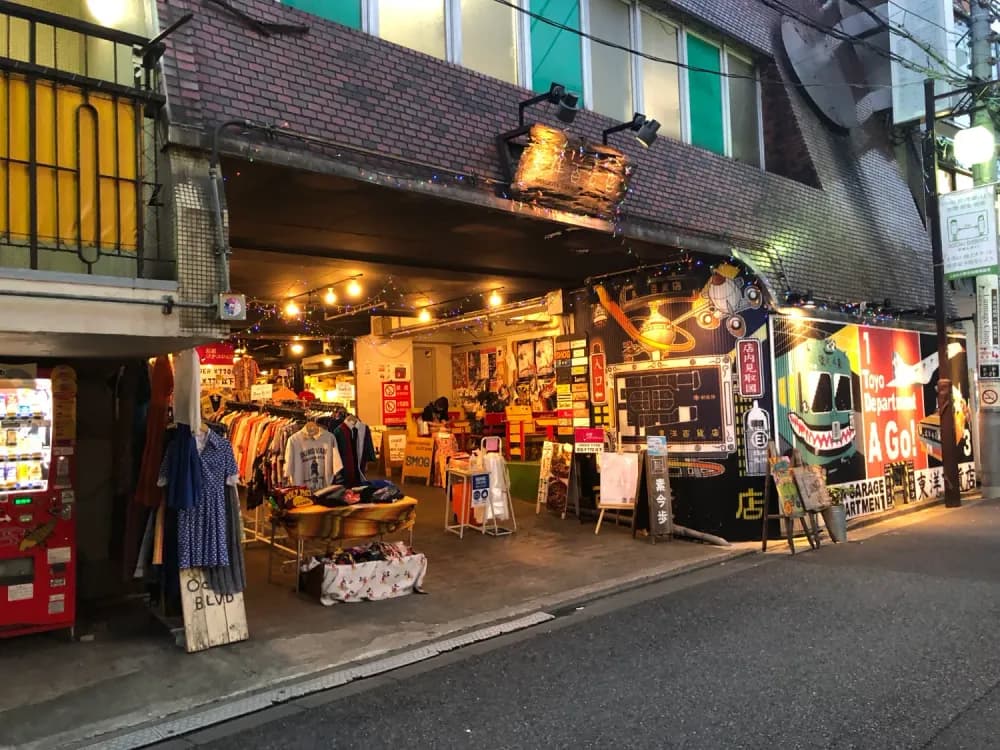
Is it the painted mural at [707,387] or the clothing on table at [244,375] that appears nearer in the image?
the painted mural at [707,387]

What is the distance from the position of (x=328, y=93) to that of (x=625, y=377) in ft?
21.8

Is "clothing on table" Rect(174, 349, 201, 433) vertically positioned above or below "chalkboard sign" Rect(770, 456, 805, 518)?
above

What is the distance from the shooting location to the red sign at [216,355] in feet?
42.1

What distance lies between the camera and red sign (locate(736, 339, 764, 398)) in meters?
10.8

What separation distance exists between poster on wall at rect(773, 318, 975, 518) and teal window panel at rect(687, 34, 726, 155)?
3.28 metres

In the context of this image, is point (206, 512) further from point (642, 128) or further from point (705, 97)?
point (705, 97)

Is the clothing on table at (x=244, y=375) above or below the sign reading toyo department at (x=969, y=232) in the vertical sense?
below

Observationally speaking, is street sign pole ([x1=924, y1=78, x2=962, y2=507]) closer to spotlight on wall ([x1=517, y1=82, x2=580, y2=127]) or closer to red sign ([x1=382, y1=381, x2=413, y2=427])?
spotlight on wall ([x1=517, y1=82, x2=580, y2=127])

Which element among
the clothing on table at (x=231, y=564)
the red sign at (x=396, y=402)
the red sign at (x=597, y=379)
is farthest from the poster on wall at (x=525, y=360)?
the clothing on table at (x=231, y=564)

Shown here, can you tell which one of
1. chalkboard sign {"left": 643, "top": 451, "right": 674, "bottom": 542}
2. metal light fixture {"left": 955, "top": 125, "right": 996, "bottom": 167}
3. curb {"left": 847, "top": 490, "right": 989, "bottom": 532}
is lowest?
curb {"left": 847, "top": 490, "right": 989, "bottom": 532}

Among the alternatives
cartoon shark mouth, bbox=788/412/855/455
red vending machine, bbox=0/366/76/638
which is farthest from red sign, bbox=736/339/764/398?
red vending machine, bbox=0/366/76/638

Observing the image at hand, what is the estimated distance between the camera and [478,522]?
36.6 ft

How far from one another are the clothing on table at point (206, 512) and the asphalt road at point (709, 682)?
1.69m

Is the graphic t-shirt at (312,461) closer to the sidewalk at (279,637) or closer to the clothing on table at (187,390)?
the sidewalk at (279,637)
